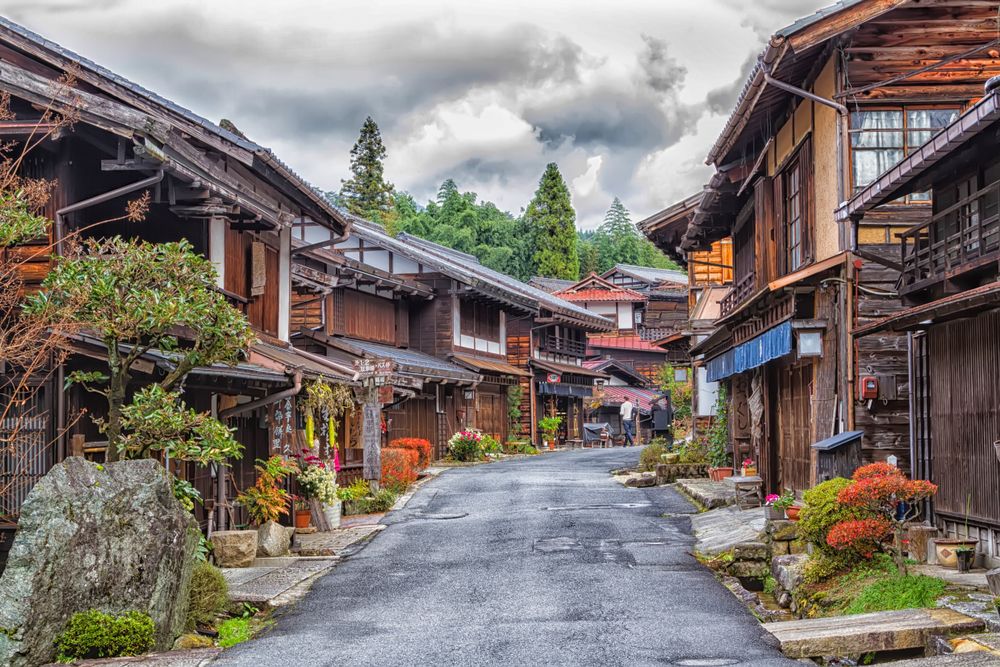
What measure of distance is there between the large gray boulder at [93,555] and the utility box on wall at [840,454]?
853cm

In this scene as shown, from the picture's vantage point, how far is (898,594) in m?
9.47

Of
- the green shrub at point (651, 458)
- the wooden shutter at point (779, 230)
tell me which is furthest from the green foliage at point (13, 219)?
the green shrub at point (651, 458)

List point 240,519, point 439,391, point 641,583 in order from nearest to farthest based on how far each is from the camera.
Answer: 1. point 641,583
2. point 240,519
3. point 439,391

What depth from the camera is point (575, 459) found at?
3506 centimetres

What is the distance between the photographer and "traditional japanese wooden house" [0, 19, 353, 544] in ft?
35.9

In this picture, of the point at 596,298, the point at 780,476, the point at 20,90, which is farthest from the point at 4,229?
the point at 596,298

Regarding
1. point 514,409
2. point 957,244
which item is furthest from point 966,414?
point 514,409

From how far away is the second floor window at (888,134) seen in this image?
591 inches

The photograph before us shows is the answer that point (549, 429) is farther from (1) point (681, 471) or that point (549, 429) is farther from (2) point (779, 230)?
(2) point (779, 230)

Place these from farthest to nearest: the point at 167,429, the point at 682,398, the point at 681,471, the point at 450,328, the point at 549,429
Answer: the point at 549,429, the point at 682,398, the point at 450,328, the point at 681,471, the point at 167,429

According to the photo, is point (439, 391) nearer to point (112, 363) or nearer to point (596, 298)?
point (112, 363)

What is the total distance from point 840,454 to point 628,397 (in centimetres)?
4016

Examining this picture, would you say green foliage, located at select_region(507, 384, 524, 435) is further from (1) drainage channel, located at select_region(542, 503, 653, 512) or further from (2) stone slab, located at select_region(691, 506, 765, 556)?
(2) stone slab, located at select_region(691, 506, 765, 556)

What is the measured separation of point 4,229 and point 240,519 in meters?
8.43
